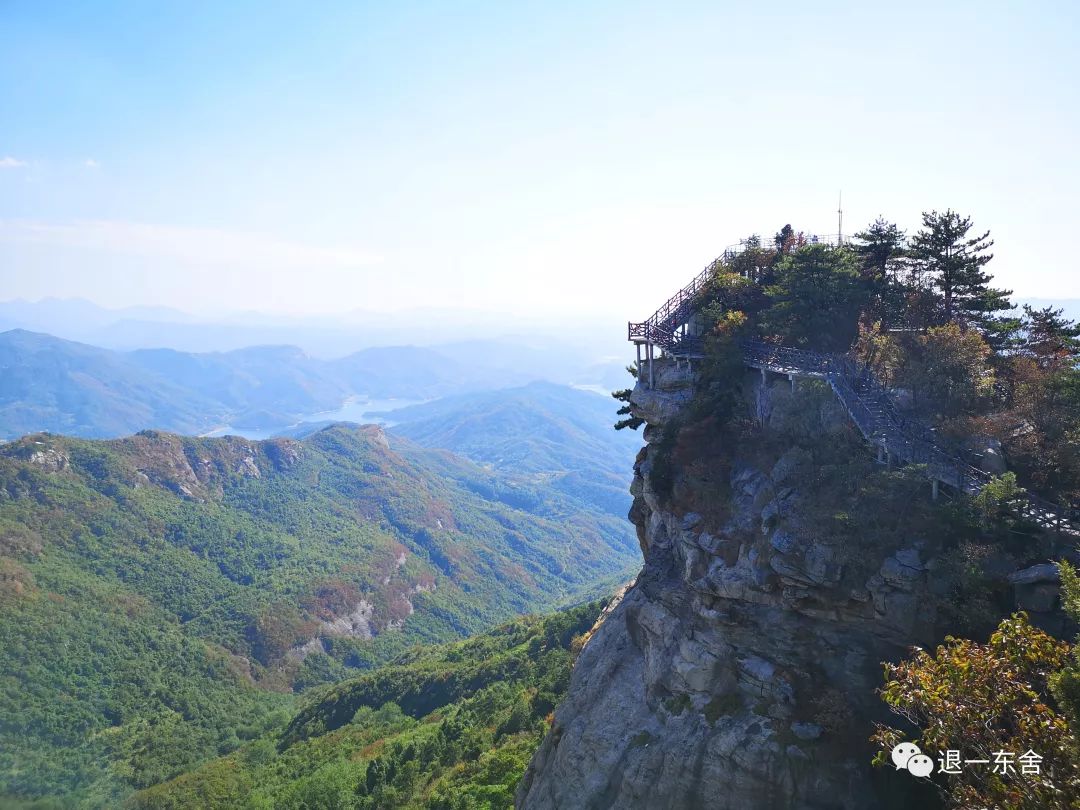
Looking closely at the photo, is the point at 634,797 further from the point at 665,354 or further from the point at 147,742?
the point at 147,742

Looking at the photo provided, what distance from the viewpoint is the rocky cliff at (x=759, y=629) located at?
17.7m

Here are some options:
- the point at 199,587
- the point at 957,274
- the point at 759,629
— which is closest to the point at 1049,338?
the point at 957,274

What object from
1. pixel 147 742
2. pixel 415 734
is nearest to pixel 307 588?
pixel 147 742

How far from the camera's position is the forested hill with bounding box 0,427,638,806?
76.9m

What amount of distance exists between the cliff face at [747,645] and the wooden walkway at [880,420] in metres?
0.83

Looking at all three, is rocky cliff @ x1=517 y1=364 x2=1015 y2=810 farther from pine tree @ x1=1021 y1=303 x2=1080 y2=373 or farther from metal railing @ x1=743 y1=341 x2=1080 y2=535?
pine tree @ x1=1021 y1=303 x2=1080 y2=373

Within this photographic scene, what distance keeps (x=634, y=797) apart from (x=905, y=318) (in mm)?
22411

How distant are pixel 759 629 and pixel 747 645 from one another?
70 cm

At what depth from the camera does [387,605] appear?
416ft

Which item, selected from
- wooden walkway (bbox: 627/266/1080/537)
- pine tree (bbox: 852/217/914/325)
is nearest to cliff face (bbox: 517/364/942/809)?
wooden walkway (bbox: 627/266/1080/537)

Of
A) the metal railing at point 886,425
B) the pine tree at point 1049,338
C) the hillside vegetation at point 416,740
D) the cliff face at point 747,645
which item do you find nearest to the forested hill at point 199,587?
the hillside vegetation at point 416,740

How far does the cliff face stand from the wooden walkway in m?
0.83

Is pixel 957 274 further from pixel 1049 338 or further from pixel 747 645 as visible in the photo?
pixel 747 645

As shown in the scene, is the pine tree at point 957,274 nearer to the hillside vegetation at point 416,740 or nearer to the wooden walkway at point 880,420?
the wooden walkway at point 880,420
